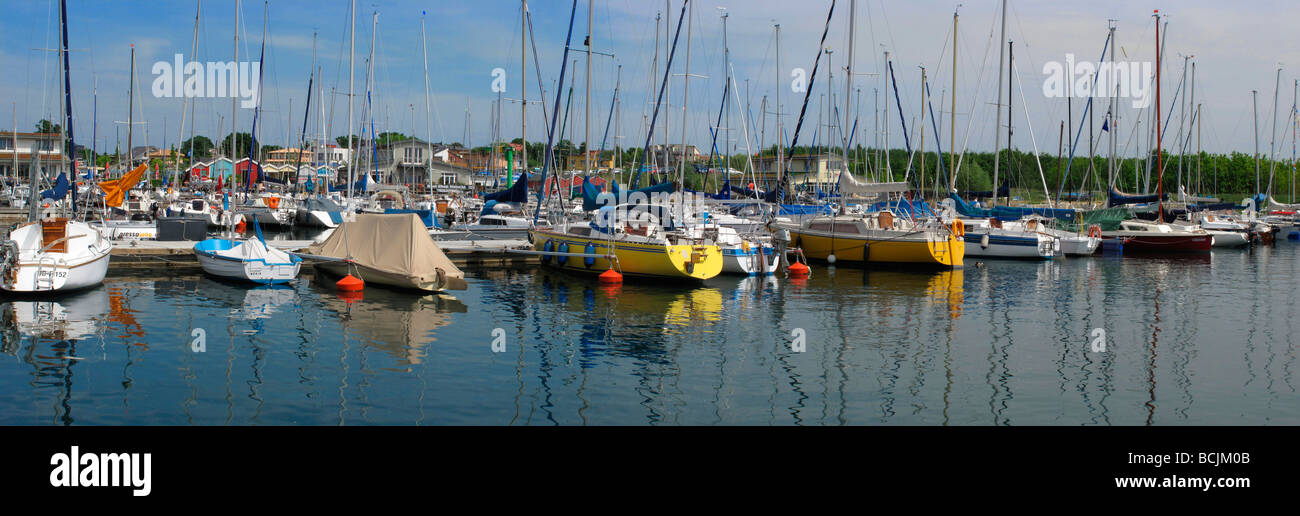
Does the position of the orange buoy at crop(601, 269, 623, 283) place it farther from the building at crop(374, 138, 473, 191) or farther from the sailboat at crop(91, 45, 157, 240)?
the building at crop(374, 138, 473, 191)

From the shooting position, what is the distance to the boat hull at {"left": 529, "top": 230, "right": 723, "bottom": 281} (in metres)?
29.3

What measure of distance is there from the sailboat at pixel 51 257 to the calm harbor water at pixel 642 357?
21.7 inches

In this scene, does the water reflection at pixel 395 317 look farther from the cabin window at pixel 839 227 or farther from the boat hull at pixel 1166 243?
the boat hull at pixel 1166 243

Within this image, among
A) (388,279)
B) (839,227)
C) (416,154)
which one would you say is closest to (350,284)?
(388,279)

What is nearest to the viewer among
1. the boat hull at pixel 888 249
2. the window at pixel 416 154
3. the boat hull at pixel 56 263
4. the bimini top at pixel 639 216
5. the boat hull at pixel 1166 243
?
the boat hull at pixel 56 263

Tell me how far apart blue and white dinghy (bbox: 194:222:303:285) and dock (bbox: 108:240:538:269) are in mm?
1679

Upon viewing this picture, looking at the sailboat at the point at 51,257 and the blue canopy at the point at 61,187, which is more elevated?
the blue canopy at the point at 61,187

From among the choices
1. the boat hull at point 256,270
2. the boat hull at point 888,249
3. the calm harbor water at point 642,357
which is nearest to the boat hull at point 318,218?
the calm harbor water at point 642,357

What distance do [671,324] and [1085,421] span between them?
10374 millimetres

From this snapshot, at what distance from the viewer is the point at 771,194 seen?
172 ft

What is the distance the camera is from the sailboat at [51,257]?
23.5 m

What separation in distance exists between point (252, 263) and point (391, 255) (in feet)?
13.9
